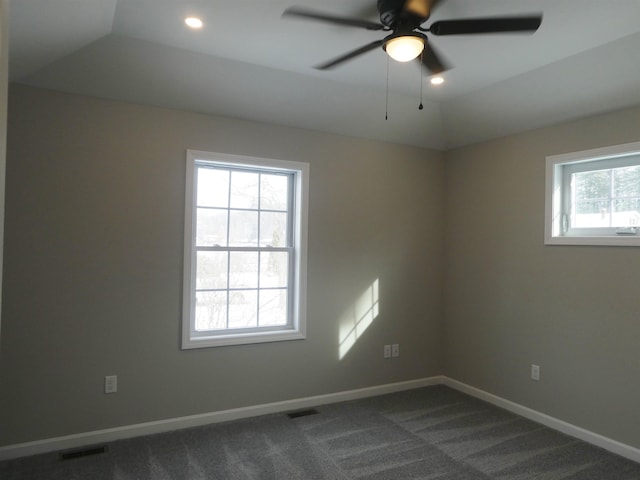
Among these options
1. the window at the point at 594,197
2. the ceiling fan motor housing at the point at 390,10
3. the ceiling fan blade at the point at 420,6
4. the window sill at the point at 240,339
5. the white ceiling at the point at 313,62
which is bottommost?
the window sill at the point at 240,339

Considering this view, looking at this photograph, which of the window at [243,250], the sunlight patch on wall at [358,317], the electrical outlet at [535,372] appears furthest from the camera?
the sunlight patch on wall at [358,317]

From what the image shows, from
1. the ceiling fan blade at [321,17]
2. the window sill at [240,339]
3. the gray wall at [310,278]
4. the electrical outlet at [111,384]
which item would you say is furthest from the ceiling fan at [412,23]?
the electrical outlet at [111,384]

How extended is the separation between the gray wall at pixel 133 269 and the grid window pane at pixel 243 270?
467 mm

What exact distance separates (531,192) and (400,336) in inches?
71.5

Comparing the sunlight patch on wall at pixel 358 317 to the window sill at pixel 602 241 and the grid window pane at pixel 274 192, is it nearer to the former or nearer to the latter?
the grid window pane at pixel 274 192

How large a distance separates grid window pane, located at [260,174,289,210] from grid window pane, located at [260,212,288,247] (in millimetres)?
71

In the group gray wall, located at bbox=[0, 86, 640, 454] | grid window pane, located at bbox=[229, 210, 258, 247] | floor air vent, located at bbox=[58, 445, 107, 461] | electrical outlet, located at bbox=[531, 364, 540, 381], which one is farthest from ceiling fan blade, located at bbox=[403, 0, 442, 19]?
floor air vent, located at bbox=[58, 445, 107, 461]

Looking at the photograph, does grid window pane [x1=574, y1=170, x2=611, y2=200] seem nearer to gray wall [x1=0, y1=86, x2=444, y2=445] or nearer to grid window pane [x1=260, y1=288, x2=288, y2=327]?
gray wall [x1=0, y1=86, x2=444, y2=445]

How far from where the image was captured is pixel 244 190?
3709 mm

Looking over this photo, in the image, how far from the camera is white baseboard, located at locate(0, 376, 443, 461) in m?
2.88

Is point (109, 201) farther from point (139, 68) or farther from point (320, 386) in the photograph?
point (320, 386)

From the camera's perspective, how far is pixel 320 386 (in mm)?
3908

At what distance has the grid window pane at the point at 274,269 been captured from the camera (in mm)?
3797

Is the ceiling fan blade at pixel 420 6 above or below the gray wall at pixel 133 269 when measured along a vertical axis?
above
